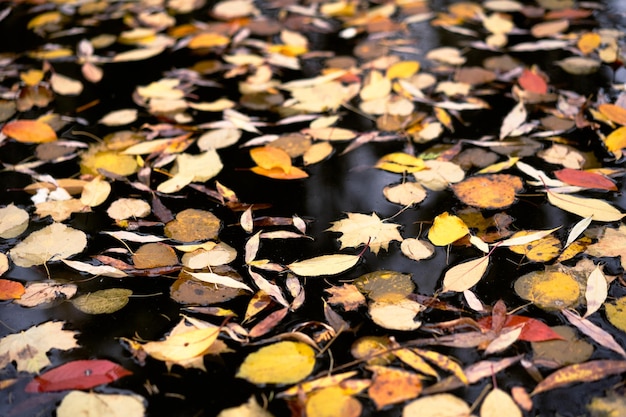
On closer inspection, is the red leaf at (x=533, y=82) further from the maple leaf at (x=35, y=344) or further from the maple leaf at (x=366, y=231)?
the maple leaf at (x=35, y=344)

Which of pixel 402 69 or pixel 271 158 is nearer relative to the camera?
pixel 271 158

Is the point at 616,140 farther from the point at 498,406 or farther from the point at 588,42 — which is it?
the point at 498,406

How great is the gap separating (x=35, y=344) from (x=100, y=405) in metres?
0.21

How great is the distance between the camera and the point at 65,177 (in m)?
1.60

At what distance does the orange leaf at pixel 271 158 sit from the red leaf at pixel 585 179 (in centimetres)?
64

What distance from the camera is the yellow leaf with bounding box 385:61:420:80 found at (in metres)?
1.95

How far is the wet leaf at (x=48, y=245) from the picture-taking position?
1351 mm

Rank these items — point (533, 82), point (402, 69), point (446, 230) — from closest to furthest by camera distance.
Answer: point (446, 230) < point (533, 82) < point (402, 69)

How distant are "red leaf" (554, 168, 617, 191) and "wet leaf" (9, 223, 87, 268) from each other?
3.56 ft

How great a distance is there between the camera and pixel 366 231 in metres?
1.38

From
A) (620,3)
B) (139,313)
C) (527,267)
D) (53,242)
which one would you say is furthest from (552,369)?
(620,3)

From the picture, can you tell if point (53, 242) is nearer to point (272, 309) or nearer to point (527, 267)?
point (272, 309)

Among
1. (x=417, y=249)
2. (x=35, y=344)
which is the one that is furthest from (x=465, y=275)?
(x=35, y=344)

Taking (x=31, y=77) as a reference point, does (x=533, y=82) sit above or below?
below
